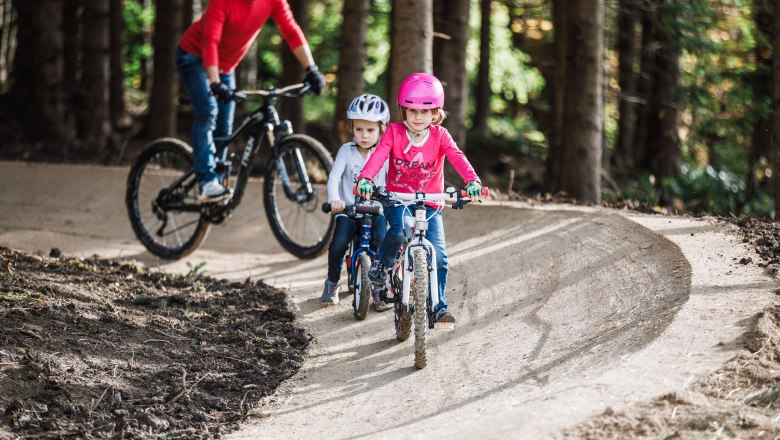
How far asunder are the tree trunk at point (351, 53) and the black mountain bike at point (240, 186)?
2536mm

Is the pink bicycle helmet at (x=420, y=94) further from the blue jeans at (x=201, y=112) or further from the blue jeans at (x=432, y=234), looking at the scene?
the blue jeans at (x=201, y=112)

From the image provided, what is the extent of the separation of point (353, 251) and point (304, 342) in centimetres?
95

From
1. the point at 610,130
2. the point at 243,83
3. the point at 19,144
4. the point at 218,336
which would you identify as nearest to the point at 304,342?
the point at 218,336

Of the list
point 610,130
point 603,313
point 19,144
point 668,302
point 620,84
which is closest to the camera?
point 668,302

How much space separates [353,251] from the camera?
7.56 metres

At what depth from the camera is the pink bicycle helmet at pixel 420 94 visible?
20.5 ft

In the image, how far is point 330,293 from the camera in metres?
7.91

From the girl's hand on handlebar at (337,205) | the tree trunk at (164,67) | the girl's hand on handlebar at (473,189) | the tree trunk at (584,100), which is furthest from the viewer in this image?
the tree trunk at (164,67)

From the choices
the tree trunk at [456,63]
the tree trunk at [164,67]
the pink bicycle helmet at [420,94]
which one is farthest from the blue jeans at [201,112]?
the tree trunk at [164,67]

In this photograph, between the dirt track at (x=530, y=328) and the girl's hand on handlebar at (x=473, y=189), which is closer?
the dirt track at (x=530, y=328)

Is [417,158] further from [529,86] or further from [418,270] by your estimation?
[529,86]

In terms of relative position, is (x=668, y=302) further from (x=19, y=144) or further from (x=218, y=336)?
(x=19, y=144)

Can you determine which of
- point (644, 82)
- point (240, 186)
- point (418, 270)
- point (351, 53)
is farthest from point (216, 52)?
point (644, 82)

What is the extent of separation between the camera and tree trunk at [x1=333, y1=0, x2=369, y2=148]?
43.0 ft
